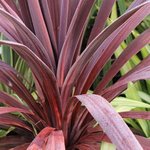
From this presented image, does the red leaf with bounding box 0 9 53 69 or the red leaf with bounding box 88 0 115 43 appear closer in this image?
the red leaf with bounding box 0 9 53 69

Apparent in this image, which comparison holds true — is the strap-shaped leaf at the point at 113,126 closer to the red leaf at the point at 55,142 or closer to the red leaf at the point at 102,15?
the red leaf at the point at 55,142

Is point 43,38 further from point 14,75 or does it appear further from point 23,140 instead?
point 23,140

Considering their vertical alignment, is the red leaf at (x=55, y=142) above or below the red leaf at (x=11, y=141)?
above

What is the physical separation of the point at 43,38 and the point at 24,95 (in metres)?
0.13

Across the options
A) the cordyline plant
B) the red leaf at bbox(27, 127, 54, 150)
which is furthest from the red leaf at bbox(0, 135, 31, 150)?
the red leaf at bbox(27, 127, 54, 150)

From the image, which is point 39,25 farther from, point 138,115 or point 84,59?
point 138,115

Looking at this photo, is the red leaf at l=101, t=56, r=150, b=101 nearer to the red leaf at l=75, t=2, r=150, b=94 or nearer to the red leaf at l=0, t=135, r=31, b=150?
the red leaf at l=75, t=2, r=150, b=94

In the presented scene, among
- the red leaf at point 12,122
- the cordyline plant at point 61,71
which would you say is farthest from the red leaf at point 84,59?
the red leaf at point 12,122

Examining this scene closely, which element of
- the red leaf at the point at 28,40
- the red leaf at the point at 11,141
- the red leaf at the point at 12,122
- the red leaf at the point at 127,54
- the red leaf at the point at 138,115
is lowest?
the red leaf at the point at 11,141

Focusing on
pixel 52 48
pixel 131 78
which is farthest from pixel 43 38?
pixel 131 78

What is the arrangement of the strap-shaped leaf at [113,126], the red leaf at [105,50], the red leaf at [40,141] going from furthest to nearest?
the red leaf at [105,50] → the red leaf at [40,141] → the strap-shaped leaf at [113,126]

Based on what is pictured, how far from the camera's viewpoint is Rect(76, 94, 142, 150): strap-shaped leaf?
0.41 metres

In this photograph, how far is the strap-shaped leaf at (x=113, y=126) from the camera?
0.41 meters

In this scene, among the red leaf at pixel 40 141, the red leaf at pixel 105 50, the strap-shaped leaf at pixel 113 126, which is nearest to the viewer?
the strap-shaped leaf at pixel 113 126
